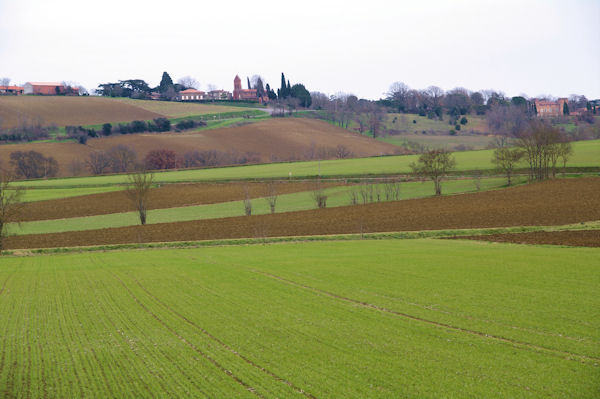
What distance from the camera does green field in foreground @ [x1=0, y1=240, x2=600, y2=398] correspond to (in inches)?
522

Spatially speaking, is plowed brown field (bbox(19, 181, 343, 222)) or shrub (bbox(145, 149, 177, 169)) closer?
plowed brown field (bbox(19, 181, 343, 222))

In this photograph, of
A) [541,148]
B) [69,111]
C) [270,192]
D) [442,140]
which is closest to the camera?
[541,148]

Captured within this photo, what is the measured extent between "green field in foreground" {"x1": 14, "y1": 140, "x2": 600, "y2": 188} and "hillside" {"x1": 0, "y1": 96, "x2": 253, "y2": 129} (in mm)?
63562

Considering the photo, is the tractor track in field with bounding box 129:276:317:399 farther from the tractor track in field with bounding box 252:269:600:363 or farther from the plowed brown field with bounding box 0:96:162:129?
the plowed brown field with bounding box 0:96:162:129

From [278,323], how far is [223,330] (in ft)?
6.18

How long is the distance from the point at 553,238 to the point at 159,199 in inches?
2271

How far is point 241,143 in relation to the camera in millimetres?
153375

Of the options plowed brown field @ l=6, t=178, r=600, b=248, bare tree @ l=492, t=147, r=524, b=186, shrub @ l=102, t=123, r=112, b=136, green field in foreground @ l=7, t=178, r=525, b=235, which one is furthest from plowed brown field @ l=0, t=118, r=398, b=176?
plowed brown field @ l=6, t=178, r=600, b=248

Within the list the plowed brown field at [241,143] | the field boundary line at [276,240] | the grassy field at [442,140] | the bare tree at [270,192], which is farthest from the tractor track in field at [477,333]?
the grassy field at [442,140]

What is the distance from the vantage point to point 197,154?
13475 centimetres

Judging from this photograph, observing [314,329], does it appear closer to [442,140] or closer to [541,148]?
[541,148]

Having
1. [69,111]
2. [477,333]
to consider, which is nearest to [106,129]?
[69,111]

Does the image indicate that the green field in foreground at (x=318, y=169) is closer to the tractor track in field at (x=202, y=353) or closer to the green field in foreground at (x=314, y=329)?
the green field in foreground at (x=314, y=329)

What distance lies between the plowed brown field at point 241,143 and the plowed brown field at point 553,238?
10295cm
